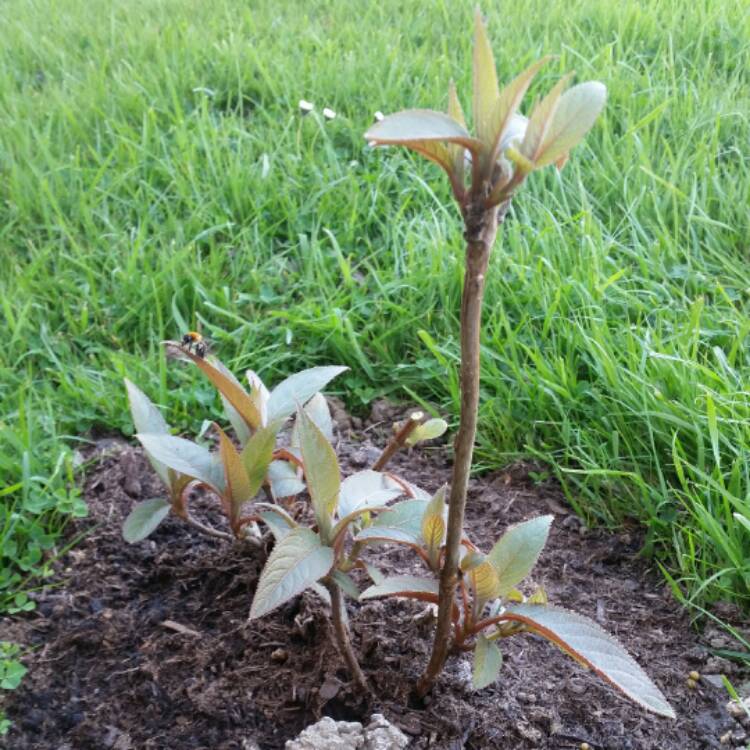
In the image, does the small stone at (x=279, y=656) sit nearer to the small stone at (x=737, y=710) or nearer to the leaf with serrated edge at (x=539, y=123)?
the small stone at (x=737, y=710)

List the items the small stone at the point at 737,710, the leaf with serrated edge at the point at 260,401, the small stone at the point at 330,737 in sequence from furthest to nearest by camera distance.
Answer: the leaf with serrated edge at the point at 260,401
the small stone at the point at 737,710
the small stone at the point at 330,737

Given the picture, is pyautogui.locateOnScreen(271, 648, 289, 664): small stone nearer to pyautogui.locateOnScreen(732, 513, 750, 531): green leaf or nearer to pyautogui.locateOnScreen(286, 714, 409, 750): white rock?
pyautogui.locateOnScreen(286, 714, 409, 750): white rock

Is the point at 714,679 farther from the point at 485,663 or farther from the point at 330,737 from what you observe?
the point at 330,737

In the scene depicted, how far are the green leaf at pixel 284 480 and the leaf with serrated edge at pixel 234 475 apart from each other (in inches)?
3.2

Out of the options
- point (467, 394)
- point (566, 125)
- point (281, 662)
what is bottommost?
point (281, 662)

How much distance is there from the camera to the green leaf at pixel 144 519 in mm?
1741

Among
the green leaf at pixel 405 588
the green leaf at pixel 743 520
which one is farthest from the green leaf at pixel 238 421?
the green leaf at pixel 743 520

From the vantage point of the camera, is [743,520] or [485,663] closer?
[485,663]

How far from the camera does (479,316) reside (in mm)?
1136

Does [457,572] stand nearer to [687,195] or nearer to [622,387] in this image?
[622,387]

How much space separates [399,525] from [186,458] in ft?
1.50

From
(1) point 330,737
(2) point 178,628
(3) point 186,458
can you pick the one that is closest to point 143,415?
(3) point 186,458

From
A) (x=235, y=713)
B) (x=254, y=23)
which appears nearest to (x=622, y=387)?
(x=235, y=713)

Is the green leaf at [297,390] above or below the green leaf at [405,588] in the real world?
above
